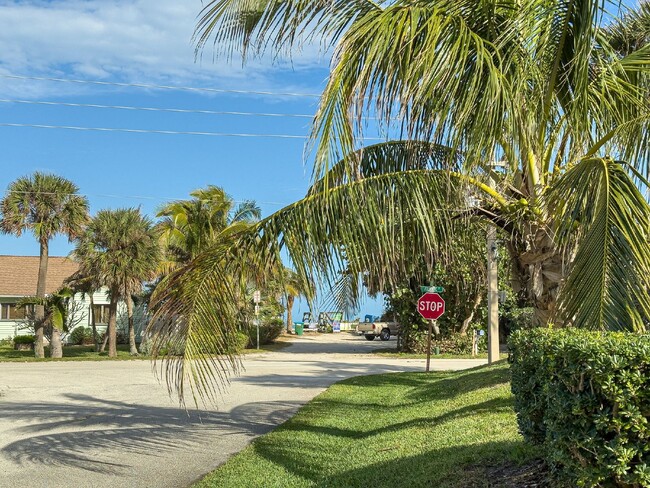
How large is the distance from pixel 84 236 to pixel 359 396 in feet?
67.3

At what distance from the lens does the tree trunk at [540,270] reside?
720 cm

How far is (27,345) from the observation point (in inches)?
1503

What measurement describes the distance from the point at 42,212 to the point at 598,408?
31.4m

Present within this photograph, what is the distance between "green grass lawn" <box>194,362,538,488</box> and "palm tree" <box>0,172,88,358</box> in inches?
834

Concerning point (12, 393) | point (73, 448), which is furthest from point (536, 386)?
point (12, 393)

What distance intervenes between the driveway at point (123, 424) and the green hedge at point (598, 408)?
5.38 meters

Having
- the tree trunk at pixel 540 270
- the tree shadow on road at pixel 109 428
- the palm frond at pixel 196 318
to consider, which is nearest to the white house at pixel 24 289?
the tree shadow on road at pixel 109 428

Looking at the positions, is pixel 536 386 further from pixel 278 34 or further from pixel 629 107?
pixel 278 34

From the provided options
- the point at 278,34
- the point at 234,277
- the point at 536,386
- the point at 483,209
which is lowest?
the point at 536,386

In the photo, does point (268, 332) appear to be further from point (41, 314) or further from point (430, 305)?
point (430, 305)

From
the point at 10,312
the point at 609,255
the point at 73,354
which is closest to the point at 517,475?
the point at 609,255

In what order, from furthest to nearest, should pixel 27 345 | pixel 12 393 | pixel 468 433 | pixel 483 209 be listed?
pixel 27 345 < pixel 12 393 < pixel 468 433 < pixel 483 209

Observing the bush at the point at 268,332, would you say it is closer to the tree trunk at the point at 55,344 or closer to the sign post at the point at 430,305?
the tree trunk at the point at 55,344

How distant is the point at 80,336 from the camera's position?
41906mm
